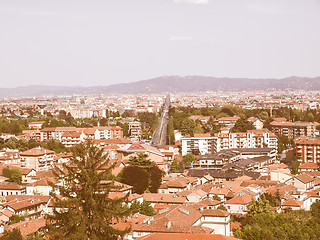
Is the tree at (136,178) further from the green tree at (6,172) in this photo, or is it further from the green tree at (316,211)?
the green tree at (6,172)

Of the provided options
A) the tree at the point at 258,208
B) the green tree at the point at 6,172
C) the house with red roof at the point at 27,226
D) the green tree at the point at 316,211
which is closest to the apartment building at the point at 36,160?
the green tree at the point at 6,172

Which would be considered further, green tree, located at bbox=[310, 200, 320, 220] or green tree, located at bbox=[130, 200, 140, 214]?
green tree, located at bbox=[130, 200, 140, 214]

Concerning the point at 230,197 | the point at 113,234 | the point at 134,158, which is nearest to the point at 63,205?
the point at 113,234

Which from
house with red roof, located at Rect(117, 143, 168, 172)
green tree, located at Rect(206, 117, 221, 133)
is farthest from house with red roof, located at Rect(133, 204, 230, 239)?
green tree, located at Rect(206, 117, 221, 133)

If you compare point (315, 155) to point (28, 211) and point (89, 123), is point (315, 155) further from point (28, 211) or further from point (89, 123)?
point (89, 123)

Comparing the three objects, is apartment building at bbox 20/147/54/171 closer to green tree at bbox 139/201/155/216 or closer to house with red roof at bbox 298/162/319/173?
green tree at bbox 139/201/155/216

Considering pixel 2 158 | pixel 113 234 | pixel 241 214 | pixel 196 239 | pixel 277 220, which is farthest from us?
pixel 2 158

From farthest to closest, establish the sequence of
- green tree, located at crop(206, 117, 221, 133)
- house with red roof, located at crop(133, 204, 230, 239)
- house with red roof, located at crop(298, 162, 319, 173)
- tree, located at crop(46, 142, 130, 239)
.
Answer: green tree, located at crop(206, 117, 221, 133)
house with red roof, located at crop(298, 162, 319, 173)
house with red roof, located at crop(133, 204, 230, 239)
tree, located at crop(46, 142, 130, 239)
